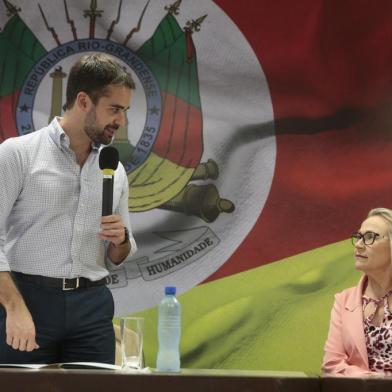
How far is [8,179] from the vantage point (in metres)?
2.06

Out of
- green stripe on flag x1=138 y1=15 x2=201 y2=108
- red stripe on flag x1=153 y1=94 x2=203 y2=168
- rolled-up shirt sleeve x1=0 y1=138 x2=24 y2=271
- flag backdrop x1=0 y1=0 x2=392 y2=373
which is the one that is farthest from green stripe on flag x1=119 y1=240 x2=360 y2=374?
rolled-up shirt sleeve x1=0 y1=138 x2=24 y2=271

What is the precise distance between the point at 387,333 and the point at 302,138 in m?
1.09

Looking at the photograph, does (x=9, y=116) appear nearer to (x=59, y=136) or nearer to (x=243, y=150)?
(x=243, y=150)

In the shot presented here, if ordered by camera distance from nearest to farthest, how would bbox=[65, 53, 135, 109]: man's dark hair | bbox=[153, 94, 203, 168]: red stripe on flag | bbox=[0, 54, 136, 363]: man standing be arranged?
bbox=[0, 54, 136, 363]: man standing → bbox=[65, 53, 135, 109]: man's dark hair → bbox=[153, 94, 203, 168]: red stripe on flag

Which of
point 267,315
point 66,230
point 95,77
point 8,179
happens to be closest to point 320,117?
point 267,315

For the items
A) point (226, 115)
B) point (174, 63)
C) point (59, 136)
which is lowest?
point (59, 136)

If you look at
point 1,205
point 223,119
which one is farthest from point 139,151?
point 1,205

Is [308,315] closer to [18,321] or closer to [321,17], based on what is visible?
[321,17]

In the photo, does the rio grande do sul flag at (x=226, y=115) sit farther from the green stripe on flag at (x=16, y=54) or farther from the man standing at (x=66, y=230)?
the man standing at (x=66, y=230)

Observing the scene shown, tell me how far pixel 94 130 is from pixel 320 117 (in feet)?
5.41

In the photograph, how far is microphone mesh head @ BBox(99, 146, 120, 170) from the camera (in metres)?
1.98

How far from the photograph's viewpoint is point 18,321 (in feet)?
6.26

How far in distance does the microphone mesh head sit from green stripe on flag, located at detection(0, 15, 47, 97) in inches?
67.8

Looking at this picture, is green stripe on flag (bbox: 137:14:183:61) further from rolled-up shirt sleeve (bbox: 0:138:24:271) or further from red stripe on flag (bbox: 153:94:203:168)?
rolled-up shirt sleeve (bbox: 0:138:24:271)
